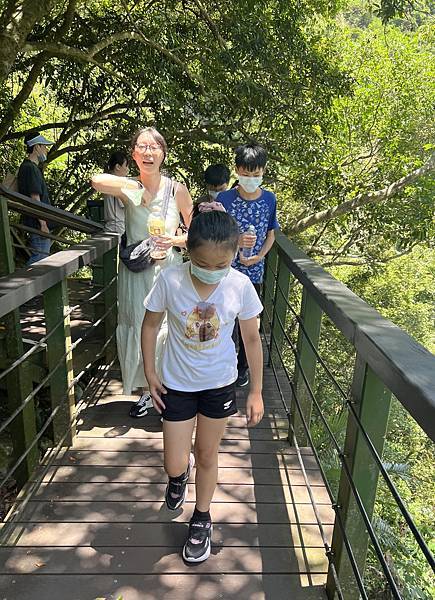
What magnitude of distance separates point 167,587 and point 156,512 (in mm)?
485

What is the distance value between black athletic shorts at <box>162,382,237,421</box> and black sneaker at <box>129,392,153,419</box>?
1385 mm

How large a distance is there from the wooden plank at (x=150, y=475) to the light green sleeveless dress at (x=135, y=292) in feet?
1.93

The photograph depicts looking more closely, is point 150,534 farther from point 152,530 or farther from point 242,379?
point 242,379

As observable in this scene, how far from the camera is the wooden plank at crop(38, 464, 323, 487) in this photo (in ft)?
9.43

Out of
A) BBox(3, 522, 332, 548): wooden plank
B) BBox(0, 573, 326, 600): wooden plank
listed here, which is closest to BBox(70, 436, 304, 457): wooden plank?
BBox(3, 522, 332, 548): wooden plank

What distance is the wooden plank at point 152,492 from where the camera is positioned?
272 cm

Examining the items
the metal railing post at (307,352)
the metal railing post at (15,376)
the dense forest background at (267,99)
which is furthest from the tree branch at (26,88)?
the metal railing post at (307,352)

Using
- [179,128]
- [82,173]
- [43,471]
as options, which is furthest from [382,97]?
[43,471]

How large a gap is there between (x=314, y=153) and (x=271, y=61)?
222cm

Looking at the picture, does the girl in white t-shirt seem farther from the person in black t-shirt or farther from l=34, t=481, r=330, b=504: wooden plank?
the person in black t-shirt

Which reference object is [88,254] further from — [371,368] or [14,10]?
[14,10]

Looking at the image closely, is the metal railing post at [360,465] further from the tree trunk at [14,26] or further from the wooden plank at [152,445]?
the tree trunk at [14,26]

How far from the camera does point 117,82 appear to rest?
28.5 ft

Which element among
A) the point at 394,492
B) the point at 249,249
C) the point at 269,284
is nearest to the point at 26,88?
the point at 269,284
